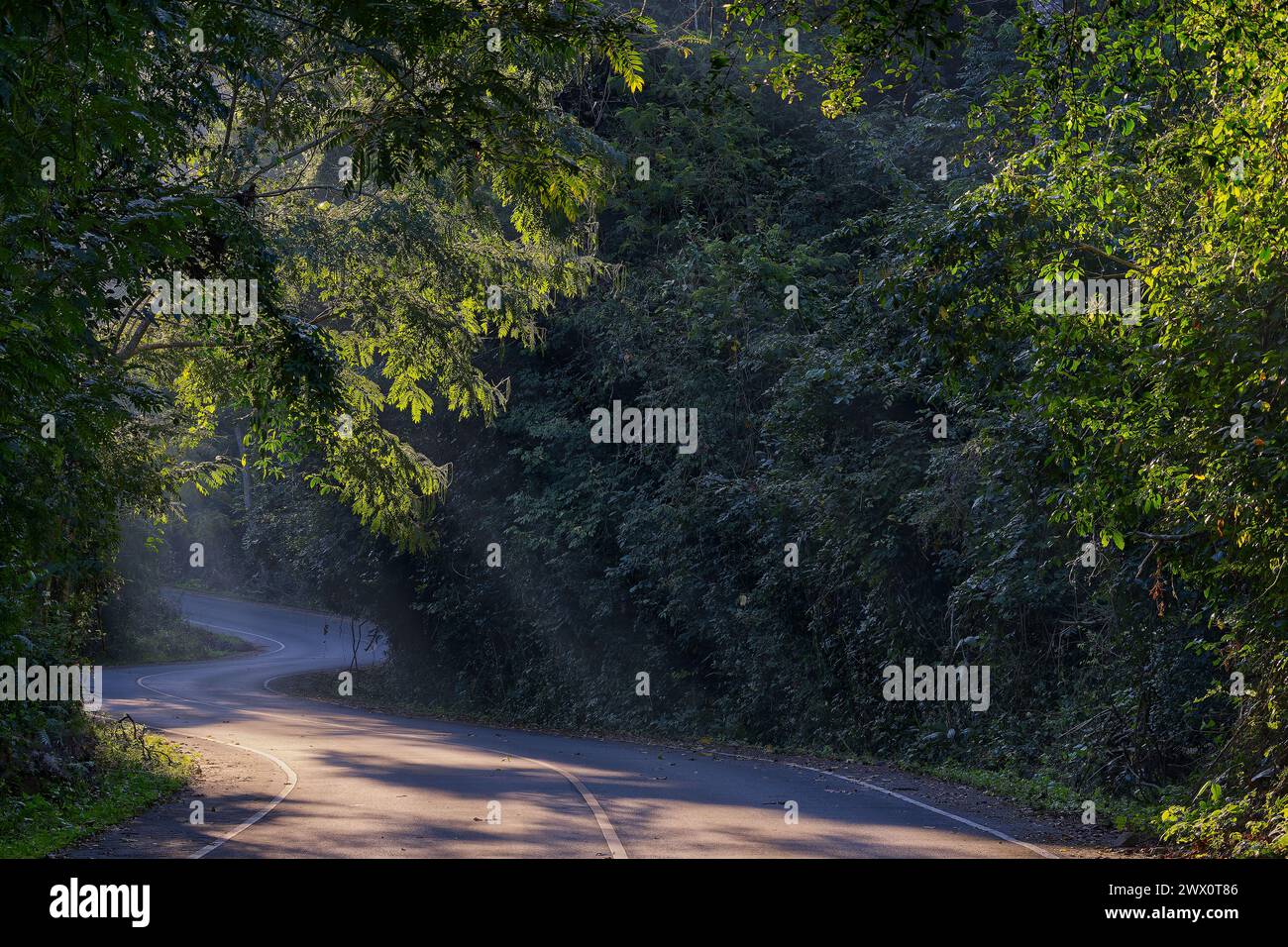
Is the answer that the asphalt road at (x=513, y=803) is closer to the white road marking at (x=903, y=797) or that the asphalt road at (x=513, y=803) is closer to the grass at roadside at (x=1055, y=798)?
the white road marking at (x=903, y=797)

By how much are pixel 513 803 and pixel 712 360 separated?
13.0 m

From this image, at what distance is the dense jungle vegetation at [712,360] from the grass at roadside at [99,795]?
→ 482 millimetres

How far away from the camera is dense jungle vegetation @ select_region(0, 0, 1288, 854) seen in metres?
9.20

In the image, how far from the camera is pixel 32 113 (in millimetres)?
7301

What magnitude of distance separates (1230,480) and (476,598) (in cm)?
2327

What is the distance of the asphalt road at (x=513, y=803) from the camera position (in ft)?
34.5

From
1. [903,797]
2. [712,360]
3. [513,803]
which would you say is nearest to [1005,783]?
[903,797]

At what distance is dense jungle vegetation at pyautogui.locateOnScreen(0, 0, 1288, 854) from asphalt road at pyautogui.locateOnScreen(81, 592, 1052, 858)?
8.03ft

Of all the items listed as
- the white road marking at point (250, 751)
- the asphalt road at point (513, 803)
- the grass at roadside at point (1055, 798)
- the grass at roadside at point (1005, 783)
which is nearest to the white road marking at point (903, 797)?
the asphalt road at point (513, 803)

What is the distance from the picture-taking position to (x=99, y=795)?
1420 cm

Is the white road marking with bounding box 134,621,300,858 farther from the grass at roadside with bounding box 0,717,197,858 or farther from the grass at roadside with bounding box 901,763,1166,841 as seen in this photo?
the grass at roadside with bounding box 901,763,1166,841

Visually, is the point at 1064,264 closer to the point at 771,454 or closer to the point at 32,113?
the point at 32,113

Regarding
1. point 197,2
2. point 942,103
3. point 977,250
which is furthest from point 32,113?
point 942,103

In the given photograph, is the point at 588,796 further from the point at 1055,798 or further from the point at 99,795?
the point at 99,795
